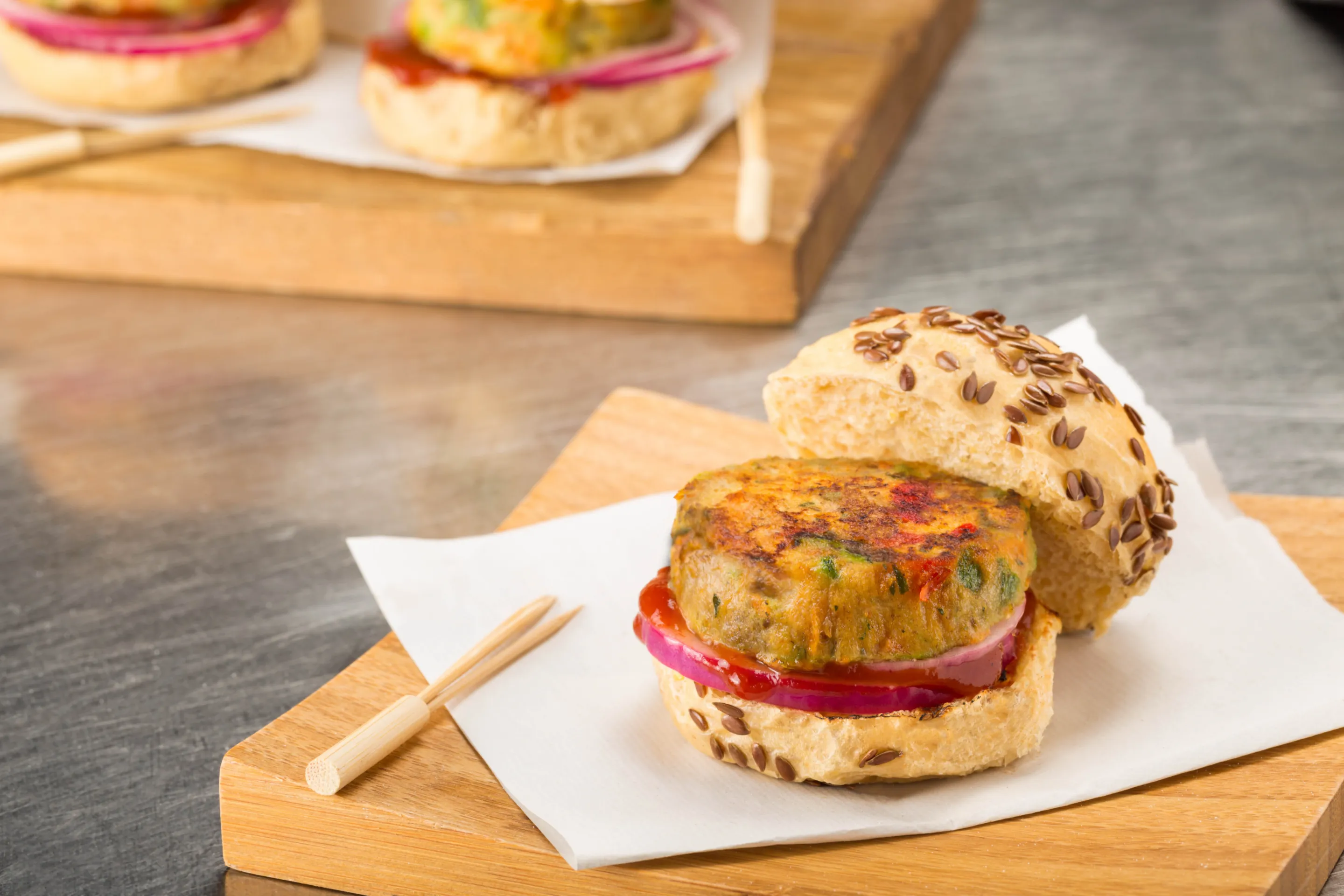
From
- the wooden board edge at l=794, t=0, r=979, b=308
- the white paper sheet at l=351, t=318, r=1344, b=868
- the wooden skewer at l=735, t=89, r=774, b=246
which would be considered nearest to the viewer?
the white paper sheet at l=351, t=318, r=1344, b=868

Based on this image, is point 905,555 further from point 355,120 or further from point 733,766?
point 355,120

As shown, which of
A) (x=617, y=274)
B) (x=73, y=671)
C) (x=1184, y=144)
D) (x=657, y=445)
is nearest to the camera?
(x=73, y=671)

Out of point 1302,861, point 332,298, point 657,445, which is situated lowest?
point 332,298

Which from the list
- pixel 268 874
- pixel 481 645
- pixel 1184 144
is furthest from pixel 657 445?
pixel 1184 144

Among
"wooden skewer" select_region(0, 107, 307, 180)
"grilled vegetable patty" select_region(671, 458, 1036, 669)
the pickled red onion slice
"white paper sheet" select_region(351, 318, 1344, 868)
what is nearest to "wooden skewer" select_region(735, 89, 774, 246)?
"white paper sheet" select_region(351, 318, 1344, 868)

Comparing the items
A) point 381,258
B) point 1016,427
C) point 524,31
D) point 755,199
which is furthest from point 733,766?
point 524,31

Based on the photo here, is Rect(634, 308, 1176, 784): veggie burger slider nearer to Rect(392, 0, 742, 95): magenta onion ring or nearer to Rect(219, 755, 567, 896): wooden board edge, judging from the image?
Rect(219, 755, 567, 896): wooden board edge

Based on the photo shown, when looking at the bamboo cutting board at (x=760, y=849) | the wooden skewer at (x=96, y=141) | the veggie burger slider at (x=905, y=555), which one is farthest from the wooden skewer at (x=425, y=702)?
the wooden skewer at (x=96, y=141)

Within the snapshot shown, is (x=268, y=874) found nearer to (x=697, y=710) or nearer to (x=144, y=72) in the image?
(x=697, y=710)
